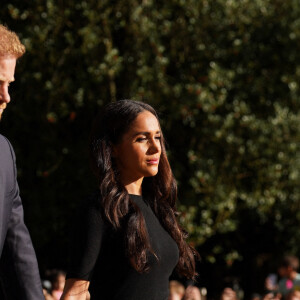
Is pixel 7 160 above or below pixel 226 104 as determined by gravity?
above

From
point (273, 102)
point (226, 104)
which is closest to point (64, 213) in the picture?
point (226, 104)

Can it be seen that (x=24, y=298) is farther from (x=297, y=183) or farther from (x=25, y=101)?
(x=297, y=183)

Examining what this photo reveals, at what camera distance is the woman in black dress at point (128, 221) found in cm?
336

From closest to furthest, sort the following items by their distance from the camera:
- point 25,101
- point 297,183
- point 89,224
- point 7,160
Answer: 1. point 7,160
2. point 89,224
3. point 25,101
4. point 297,183

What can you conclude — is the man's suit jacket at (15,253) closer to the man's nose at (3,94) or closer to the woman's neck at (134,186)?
the man's nose at (3,94)

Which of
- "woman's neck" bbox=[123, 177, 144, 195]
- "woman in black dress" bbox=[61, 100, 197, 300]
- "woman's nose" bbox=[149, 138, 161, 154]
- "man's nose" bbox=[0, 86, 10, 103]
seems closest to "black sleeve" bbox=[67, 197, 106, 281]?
"woman in black dress" bbox=[61, 100, 197, 300]

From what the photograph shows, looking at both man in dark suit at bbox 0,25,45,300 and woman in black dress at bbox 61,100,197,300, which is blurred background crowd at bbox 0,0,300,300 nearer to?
woman in black dress at bbox 61,100,197,300

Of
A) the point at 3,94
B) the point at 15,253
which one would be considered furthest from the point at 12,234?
the point at 3,94

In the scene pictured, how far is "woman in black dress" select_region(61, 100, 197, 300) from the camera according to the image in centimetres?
336

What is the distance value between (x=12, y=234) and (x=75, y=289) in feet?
1.95

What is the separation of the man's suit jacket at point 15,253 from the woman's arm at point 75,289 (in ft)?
1.42

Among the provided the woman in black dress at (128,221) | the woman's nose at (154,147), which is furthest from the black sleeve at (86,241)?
the woman's nose at (154,147)

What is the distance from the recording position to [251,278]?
16828 mm

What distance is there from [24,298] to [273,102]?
1043 centimetres
